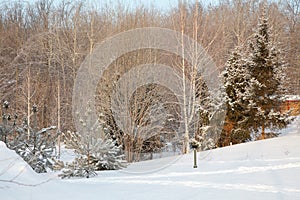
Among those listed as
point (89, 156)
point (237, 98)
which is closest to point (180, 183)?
point (89, 156)

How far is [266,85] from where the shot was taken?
13609 millimetres

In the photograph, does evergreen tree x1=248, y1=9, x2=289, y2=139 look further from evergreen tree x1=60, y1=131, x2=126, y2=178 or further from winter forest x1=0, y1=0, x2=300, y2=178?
evergreen tree x1=60, y1=131, x2=126, y2=178

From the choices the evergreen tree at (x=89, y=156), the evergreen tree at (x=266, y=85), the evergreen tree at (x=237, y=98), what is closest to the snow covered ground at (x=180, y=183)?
the evergreen tree at (x=89, y=156)

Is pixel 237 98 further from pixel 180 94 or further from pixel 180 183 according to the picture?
pixel 180 183

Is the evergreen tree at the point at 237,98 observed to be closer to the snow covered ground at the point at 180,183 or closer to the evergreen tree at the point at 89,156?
the snow covered ground at the point at 180,183

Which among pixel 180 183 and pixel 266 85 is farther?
pixel 266 85

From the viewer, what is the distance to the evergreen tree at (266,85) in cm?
1359

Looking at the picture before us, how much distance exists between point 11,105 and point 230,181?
1484cm

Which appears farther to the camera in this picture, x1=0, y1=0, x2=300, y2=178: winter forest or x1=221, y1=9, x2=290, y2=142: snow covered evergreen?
x1=221, y1=9, x2=290, y2=142: snow covered evergreen

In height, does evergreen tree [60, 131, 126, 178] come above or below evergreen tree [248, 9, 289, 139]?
below

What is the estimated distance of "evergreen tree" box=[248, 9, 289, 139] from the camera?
1359 centimetres

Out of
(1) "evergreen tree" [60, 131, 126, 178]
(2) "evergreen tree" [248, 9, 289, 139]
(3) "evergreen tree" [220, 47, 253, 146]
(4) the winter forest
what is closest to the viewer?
(1) "evergreen tree" [60, 131, 126, 178]

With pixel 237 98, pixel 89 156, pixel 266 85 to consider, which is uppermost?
pixel 266 85

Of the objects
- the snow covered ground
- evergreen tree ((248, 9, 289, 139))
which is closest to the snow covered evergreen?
evergreen tree ((248, 9, 289, 139))
